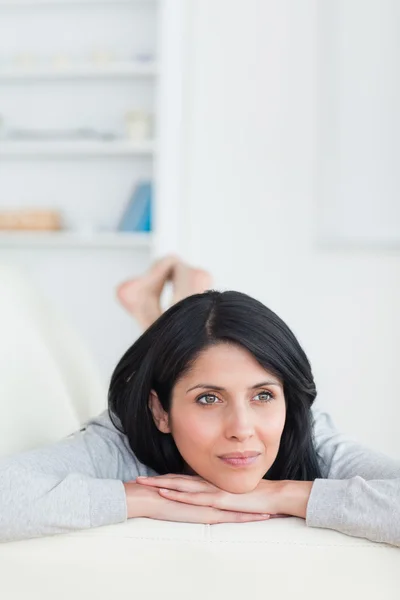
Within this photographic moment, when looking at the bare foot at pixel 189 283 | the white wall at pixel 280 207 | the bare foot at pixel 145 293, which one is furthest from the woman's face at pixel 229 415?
the white wall at pixel 280 207

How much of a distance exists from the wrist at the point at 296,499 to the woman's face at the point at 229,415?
5 cm

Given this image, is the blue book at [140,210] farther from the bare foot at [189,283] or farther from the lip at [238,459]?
the lip at [238,459]

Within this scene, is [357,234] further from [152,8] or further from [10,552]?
[10,552]

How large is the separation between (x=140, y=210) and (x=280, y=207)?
2.10ft

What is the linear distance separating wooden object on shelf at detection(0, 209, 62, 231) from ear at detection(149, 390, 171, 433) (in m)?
2.77

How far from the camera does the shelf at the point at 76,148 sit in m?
3.93

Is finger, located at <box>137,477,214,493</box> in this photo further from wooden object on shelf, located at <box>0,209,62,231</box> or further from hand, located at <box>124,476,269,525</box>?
wooden object on shelf, located at <box>0,209,62,231</box>

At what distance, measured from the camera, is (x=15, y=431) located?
1474mm

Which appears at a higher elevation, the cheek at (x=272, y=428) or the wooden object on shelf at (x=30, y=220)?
the cheek at (x=272, y=428)

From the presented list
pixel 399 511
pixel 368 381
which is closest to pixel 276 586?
pixel 399 511

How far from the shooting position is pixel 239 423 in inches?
45.7

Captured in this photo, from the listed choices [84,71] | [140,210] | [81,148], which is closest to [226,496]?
[140,210]

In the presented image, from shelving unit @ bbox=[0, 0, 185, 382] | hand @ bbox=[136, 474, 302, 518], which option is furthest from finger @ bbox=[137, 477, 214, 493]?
shelving unit @ bbox=[0, 0, 185, 382]

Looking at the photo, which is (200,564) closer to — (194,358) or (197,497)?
(197,497)
